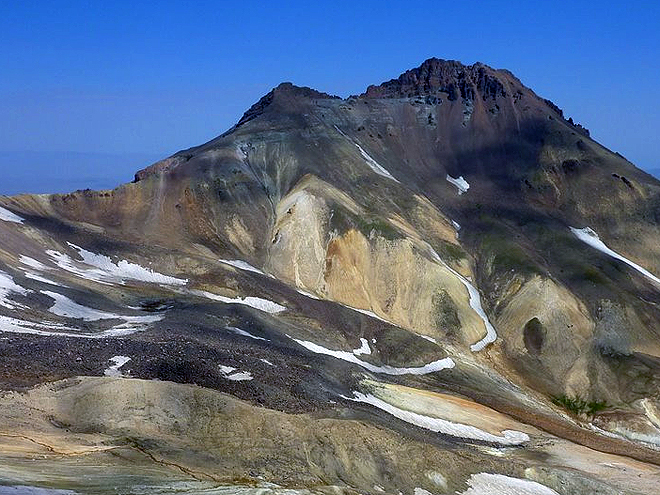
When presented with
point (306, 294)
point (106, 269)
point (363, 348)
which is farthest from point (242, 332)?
point (306, 294)

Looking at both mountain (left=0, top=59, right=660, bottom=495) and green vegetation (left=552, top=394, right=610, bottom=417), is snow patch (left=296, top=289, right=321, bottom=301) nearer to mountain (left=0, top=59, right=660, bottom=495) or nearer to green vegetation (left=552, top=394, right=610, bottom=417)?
mountain (left=0, top=59, right=660, bottom=495)

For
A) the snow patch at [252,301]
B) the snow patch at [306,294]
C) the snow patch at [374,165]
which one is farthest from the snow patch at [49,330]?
the snow patch at [374,165]

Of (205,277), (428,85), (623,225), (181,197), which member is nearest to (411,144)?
(428,85)

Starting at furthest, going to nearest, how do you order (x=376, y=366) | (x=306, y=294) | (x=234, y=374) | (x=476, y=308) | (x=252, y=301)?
1. (x=476, y=308)
2. (x=306, y=294)
3. (x=252, y=301)
4. (x=376, y=366)
5. (x=234, y=374)

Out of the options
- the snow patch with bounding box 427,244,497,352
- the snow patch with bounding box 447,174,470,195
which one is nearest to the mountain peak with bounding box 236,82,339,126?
the snow patch with bounding box 447,174,470,195

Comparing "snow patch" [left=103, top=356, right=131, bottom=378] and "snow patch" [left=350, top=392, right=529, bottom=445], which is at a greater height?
"snow patch" [left=350, top=392, right=529, bottom=445]

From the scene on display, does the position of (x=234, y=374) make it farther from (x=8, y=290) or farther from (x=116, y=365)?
(x=8, y=290)
